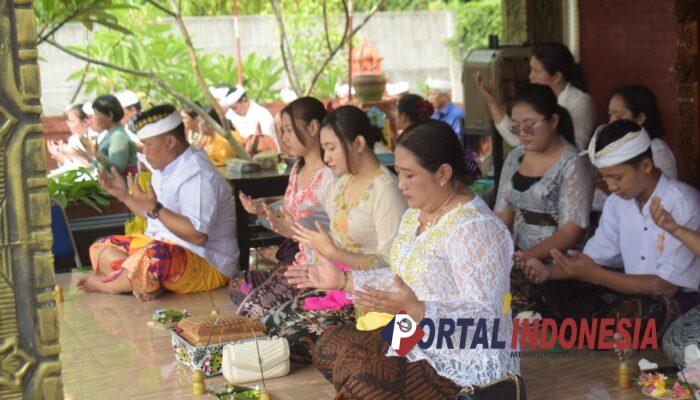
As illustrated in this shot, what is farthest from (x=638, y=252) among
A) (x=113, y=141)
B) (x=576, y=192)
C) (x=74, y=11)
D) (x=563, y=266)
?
(x=113, y=141)

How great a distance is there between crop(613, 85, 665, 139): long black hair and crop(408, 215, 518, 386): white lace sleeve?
240 centimetres

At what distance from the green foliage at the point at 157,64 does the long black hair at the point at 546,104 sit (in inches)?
276

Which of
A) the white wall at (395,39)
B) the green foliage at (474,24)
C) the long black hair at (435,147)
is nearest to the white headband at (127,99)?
the white wall at (395,39)

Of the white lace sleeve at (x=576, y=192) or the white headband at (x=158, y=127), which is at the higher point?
the white headband at (x=158, y=127)

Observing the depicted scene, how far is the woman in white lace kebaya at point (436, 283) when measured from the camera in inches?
120

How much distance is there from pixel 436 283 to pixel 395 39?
1419 centimetres

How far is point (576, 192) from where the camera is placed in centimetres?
455

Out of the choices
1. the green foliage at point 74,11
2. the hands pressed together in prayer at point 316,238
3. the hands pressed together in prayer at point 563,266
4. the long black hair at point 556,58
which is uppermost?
the green foliage at point 74,11

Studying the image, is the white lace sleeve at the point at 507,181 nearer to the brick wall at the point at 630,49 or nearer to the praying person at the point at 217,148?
the brick wall at the point at 630,49

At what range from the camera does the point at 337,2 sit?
53.8 feet

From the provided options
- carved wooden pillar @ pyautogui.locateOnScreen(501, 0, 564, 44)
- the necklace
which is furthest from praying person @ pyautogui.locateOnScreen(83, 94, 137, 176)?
the necklace

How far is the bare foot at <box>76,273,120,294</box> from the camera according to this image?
227 inches

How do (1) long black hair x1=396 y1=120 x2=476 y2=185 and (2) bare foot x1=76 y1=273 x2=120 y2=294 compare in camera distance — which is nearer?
(1) long black hair x1=396 y1=120 x2=476 y2=185

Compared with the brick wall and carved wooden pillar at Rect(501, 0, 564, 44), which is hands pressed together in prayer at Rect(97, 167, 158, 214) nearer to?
the brick wall
